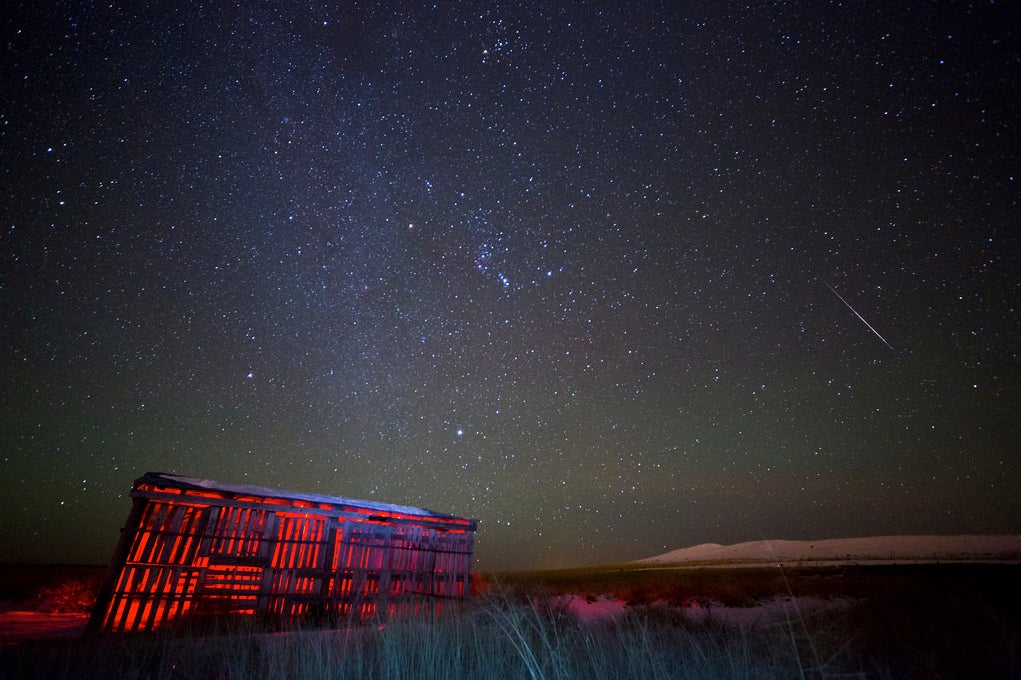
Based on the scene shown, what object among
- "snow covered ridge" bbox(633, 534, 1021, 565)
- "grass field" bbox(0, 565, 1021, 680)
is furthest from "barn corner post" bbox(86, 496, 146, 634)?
"snow covered ridge" bbox(633, 534, 1021, 565)

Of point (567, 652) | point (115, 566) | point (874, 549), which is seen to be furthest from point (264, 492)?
point (874, 549)

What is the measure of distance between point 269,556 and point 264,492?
134 centimetres

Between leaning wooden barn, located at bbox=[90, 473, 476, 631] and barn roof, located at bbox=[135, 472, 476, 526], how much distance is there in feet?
0.08

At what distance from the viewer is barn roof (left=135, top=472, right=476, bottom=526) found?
9.40 metres

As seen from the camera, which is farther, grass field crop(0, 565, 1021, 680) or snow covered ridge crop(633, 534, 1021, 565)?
snow covered ridge crop(633, 534, 1021, 565)

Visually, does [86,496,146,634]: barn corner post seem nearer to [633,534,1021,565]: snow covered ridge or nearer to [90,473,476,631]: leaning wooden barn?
[90,473,476,631]: leaning wooden barn

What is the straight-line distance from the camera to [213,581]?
38.0 ft

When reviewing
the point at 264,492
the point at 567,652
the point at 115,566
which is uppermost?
the point at 264,492

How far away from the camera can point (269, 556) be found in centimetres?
1060

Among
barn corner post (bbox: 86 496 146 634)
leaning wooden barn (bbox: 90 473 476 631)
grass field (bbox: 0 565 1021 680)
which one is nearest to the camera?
grass field (bbox: 0 565 1021 680)

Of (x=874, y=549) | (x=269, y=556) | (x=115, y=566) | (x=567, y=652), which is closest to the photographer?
(x=567, y=652)

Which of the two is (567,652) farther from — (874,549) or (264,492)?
(874,549)

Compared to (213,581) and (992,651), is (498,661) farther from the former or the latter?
(213,581)

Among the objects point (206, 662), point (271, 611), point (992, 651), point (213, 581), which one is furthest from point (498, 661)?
point (213, 581)
